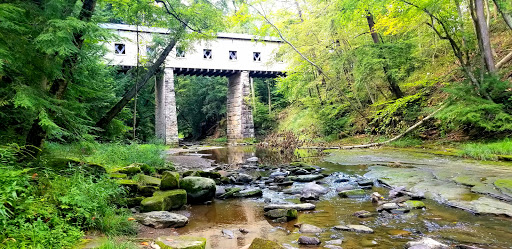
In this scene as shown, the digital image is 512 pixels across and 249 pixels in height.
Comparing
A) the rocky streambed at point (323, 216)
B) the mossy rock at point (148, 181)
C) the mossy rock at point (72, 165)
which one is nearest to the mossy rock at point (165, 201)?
the rocky streambed at point (323, 216)

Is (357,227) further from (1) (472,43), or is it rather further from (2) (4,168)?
(1) (472,43)

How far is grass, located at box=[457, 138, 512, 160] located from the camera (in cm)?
724

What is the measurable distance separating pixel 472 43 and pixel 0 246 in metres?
12.4

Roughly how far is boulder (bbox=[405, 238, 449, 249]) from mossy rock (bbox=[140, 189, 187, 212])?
3.37 m

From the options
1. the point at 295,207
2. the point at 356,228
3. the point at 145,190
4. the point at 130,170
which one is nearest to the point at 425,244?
the point at 356,228

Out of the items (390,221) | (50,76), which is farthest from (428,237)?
(50,76)

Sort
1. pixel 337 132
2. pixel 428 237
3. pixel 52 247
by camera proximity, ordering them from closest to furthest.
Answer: pixel 52 247
pixel 428 237
pixel 337 132

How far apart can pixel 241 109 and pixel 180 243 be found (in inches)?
917

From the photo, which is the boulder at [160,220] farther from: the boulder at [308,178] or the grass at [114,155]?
the boulder at [308,178]

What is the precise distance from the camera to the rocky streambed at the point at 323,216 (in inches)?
128

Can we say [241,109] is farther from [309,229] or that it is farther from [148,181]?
[309,229]

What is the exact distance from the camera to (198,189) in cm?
560

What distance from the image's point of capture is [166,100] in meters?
23.1

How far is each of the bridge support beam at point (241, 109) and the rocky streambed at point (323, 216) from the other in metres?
19.1
